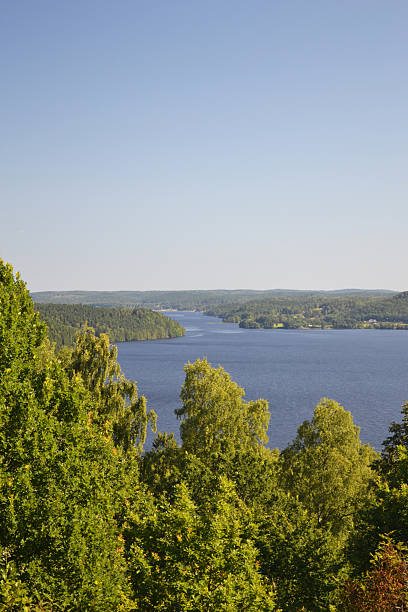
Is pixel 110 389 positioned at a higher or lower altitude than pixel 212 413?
higher

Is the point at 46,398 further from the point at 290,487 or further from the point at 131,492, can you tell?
the point at 290,487

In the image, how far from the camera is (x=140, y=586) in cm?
1450

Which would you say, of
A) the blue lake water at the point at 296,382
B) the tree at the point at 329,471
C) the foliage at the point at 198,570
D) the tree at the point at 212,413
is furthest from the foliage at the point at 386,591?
the blue lake water at the point at 296,382

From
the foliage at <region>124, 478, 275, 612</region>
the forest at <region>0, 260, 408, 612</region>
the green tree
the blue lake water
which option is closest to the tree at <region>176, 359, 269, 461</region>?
the forest at <region>0, 260, 408, 612</region>

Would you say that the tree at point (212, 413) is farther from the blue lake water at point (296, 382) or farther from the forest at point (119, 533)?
the blue lake water at point (296, 382)

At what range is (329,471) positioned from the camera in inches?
1316

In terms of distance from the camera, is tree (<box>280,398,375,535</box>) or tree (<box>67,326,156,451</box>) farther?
tree (<box>67,326,156,451</box>)

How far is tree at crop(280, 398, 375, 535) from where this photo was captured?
33.6 meters

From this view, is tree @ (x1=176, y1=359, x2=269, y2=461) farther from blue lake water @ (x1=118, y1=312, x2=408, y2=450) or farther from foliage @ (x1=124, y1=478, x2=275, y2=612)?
blue lake water @ (x1=118, y1=312, x2=408, y2=450)

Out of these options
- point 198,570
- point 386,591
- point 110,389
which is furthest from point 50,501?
point 110,389

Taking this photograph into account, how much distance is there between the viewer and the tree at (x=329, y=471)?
3359 cm

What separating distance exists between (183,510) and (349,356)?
605ft

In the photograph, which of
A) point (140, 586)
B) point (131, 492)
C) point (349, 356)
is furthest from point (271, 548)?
point (349, 356)

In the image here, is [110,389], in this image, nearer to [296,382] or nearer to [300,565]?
[300,565]
